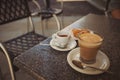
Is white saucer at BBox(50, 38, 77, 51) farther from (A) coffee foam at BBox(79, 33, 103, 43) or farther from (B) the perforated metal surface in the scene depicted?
(B) the perforated metal surface

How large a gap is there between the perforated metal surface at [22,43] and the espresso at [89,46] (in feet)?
2.29

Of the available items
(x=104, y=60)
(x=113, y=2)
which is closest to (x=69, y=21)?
(x=113, y=2)

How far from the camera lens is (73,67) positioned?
0.76 metres

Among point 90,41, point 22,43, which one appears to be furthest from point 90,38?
point 22,43

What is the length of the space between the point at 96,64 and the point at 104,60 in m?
0.05

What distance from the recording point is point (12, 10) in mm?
1551

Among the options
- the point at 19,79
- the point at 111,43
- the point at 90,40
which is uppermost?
the point at 90,40

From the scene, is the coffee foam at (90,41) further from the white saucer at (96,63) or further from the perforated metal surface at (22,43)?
the perforated metal surface at (22,43)

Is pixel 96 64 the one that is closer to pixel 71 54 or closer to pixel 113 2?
pixel 71 54

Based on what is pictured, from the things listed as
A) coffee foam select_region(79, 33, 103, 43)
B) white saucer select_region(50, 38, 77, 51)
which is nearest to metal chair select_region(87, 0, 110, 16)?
white saucer select_region(50, 38, 77, 51)

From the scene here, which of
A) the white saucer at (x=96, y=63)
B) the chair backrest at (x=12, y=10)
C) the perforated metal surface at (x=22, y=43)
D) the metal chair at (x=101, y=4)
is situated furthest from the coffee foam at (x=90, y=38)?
the metal chair at (x=101, y=4)

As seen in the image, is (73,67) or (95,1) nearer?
(73,67)

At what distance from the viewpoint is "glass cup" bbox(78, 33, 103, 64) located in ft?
2.47

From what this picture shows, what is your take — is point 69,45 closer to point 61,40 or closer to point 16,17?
point 61,40
